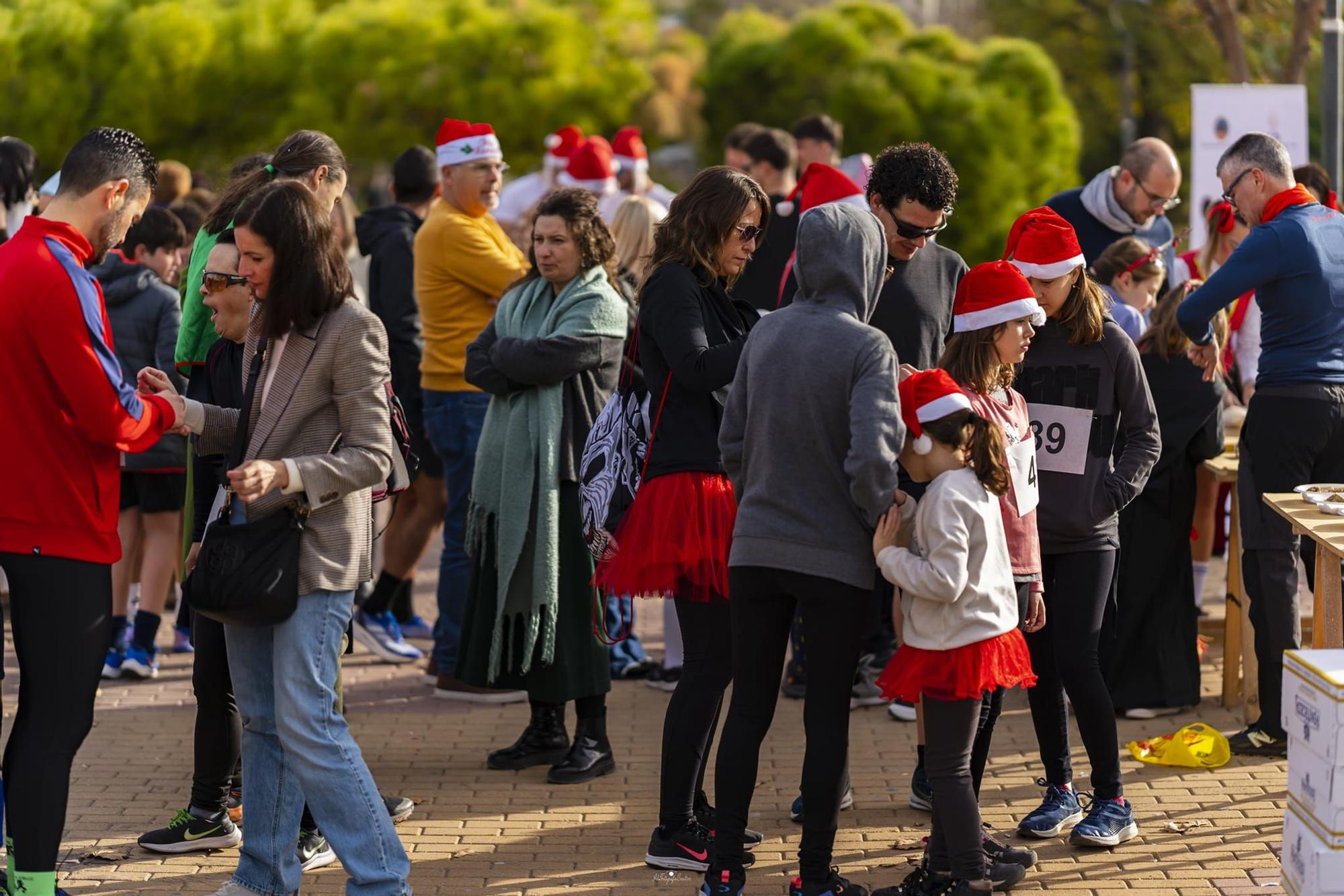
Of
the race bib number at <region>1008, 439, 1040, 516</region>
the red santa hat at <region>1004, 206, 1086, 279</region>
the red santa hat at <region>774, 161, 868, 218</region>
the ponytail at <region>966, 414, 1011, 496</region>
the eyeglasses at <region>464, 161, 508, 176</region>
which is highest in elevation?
the eyeglasses at <region>464, 161, 508, 176</region>

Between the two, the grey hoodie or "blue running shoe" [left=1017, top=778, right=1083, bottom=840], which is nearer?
the grey hoodie

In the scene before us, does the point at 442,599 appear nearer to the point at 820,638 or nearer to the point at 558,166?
the point at 820,638

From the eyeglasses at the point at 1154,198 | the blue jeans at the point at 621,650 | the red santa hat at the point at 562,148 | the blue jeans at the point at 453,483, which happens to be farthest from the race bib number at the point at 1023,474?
the red santa hat at the point at 562,148

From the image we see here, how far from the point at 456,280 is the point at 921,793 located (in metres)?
2.99

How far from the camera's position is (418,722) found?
6.36 m

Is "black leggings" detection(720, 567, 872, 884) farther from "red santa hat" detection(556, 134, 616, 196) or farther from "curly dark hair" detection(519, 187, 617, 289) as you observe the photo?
"red santa hat" detection(556, 134, 616, 196)

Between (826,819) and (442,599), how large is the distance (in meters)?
3.04

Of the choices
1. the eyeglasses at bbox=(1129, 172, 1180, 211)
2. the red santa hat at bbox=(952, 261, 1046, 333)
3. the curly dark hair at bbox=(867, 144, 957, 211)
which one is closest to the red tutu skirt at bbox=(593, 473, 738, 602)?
the red santa hat at bbox=(952, 261, 1046, 333)

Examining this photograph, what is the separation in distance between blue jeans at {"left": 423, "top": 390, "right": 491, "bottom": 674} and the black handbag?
9.49 feet

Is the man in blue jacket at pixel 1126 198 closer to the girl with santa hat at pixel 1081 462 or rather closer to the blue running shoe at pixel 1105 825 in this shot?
the girl with santa hat at pixel 1081 462

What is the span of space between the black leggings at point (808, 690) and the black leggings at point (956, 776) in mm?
232

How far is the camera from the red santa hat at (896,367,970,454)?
4012 millimetres

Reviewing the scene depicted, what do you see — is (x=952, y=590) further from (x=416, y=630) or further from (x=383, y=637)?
(x=416, y=630)

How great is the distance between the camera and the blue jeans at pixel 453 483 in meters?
6.79
